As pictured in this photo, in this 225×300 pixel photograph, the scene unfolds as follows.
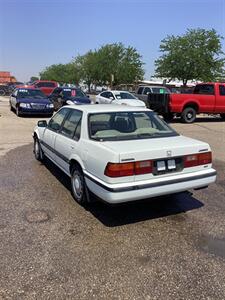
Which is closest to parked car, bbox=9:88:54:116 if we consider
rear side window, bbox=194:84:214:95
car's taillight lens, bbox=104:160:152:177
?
rear side window, bbox=194:84:214:95

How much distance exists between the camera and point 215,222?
434 centimetres

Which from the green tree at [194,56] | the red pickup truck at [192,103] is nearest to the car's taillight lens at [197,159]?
the red pickup truck at [192,103]

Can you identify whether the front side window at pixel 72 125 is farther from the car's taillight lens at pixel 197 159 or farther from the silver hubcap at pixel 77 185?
the car's taillight lens at pixel 197 159

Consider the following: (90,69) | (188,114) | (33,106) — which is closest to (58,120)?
(33,106)

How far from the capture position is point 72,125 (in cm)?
522

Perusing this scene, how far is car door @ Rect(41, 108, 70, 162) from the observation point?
5816 millimetres

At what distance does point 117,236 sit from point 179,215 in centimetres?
111

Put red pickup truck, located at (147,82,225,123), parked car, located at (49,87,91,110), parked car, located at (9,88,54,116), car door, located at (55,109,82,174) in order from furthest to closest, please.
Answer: parked car, located at (49,87,91,110) < parked car, located at (9,88,54,116) < red pickup truck, located at (147,82,225,123) < car door, located at (55,109,82,174)

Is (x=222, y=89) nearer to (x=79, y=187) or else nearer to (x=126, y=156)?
(x=79, y=187)

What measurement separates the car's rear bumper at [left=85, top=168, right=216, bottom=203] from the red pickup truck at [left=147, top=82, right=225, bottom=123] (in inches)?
428

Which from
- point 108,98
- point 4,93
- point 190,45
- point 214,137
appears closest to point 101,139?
point 214,137

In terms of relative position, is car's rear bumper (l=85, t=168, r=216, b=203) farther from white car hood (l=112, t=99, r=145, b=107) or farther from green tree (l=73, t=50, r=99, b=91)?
green tree (l=73, t=50, r=99, b=91)

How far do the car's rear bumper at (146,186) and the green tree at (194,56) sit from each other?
108 ft

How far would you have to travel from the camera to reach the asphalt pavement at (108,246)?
293 centimetres
